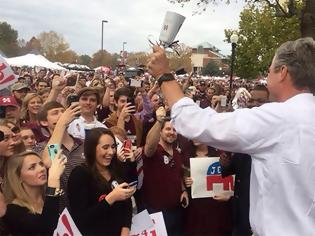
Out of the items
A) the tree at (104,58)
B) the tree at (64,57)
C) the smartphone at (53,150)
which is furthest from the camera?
the tree at (64,57)

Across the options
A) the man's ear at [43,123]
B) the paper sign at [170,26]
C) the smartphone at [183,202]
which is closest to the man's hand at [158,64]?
the paper sign at [170,26]

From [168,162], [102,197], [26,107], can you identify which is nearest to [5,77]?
[26,107]

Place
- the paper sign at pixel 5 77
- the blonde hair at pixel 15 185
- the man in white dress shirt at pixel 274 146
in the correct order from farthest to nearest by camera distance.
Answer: the paper sign at pixel 5 77 < the blonde hair at pixel 15 185 < the man in white dress shirt at pixel 274 146

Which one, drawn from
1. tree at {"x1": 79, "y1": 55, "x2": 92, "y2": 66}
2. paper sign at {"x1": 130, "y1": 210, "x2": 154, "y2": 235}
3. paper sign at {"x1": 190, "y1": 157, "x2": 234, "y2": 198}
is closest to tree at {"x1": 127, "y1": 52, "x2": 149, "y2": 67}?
paper sign at {"x1": 190, "y1": 157, "x2": 234, "y2": 198}

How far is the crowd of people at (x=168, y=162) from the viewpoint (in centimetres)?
216

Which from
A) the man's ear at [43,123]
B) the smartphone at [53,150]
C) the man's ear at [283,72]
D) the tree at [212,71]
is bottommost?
the tree at [212,71]

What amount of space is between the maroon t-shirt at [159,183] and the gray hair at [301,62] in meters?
2.82

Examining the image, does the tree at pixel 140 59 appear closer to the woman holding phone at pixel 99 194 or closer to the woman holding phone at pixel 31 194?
the woman holding phone at pixel 99 194

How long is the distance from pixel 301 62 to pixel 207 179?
2755mm

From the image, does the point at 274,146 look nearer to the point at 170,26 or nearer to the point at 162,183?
the point at 170,26

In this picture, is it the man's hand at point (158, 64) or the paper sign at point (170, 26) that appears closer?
the man's hand at point (158, 64)

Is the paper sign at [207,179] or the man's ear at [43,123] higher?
the man's ear at [43,123]

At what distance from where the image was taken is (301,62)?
2.27m

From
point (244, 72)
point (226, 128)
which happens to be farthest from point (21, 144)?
point (244, 72)
